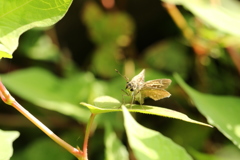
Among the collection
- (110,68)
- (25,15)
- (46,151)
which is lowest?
(46,151)

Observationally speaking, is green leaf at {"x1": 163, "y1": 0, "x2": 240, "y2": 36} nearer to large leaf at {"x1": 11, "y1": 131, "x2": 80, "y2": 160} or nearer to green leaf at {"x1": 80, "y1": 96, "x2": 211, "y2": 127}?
green leaf at {"x1": 80, "y1": 96, "x2": 211, "y2": 127}

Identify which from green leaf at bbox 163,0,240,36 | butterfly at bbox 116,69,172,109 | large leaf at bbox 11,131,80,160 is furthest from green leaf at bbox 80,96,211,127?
large leaf at bbox 11,131,80,160

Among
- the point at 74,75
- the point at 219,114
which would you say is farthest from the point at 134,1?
the point at 219,114

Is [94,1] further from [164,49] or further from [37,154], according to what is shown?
[37,154]

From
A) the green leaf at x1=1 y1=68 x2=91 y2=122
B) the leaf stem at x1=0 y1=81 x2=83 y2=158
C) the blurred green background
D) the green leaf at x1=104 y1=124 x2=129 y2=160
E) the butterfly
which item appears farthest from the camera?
the blurred green background

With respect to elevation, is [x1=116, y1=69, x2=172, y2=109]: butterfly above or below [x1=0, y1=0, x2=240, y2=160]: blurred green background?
above

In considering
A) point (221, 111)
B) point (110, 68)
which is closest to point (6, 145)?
point (221, 111)

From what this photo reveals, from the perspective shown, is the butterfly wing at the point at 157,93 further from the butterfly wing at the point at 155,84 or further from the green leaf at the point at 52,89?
the green leaf at the point at 52,89

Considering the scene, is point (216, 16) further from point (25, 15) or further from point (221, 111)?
point (25, 15)
